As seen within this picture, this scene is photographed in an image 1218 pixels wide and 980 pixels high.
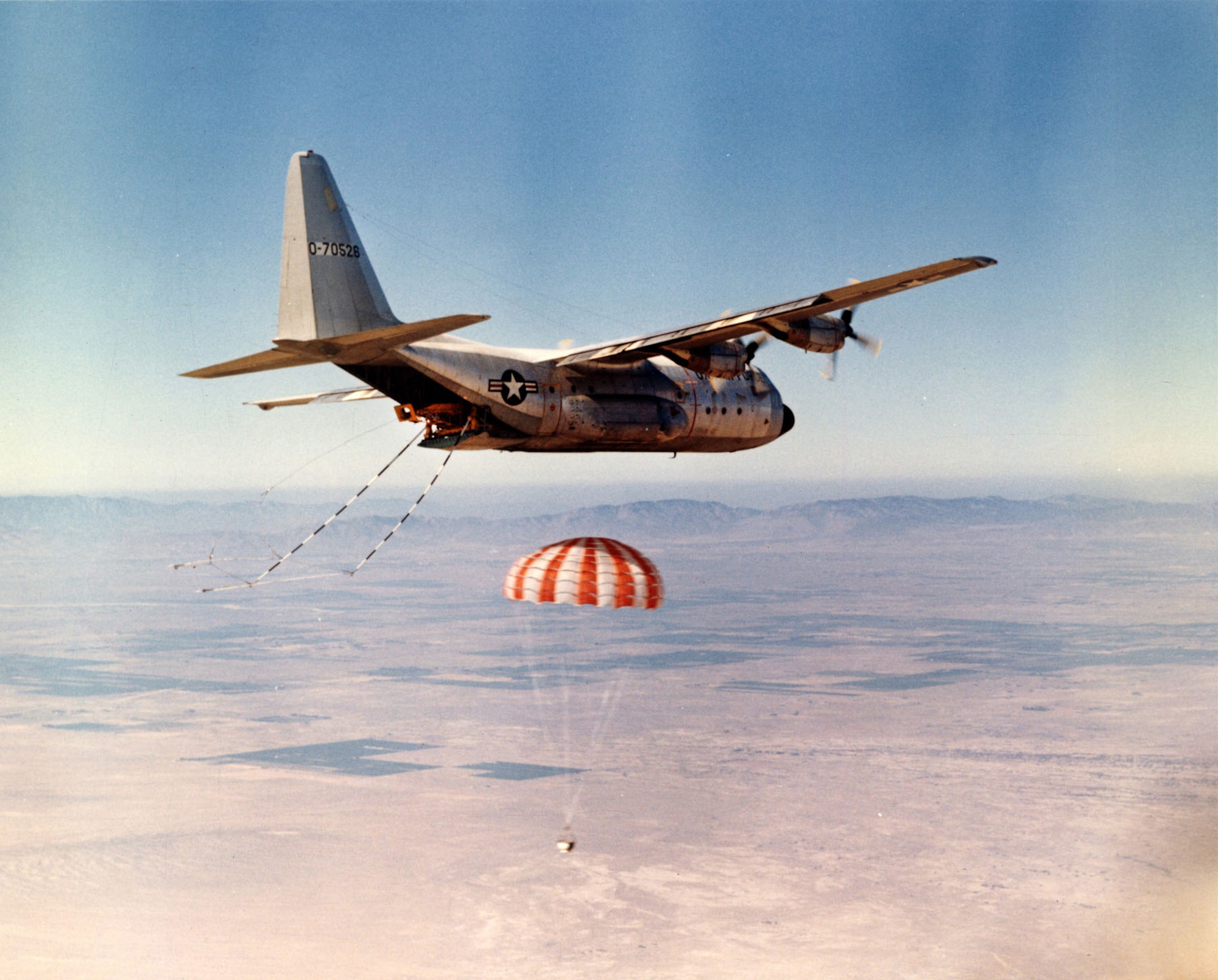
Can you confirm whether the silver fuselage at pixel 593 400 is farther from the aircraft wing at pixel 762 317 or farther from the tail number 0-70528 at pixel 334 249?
the tail number 0-70528 at pixel 334 249

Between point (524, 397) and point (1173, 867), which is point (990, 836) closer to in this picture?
point (1173, 867)

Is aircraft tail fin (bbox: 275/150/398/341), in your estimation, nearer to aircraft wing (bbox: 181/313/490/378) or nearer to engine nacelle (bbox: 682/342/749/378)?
aircraft wing (bbox: 181/313/490/378)

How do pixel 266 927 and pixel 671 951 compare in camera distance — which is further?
pixel 671 951

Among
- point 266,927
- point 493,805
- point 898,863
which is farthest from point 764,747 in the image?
point 266,927

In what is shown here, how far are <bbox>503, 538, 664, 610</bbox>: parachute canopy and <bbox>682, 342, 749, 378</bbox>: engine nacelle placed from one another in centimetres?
632

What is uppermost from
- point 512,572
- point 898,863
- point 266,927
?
point 512,572

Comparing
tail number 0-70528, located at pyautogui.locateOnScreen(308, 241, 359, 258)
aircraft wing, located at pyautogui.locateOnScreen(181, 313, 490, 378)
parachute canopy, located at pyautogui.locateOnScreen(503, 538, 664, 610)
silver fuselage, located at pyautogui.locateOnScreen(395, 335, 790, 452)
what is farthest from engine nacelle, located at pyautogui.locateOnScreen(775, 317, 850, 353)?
tail number 0-70528, located at pyautogui.locateOnScreen(308, 241, 359, 258)

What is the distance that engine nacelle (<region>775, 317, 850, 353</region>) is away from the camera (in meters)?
28.6

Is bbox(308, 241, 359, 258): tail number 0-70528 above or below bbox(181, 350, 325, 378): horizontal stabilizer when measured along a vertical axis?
above

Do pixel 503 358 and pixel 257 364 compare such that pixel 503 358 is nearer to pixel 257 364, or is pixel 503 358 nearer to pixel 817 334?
pixel 257 364

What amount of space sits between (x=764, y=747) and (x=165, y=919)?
3432 inches

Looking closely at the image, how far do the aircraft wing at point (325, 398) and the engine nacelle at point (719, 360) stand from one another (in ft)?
28.6

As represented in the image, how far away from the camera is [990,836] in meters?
130

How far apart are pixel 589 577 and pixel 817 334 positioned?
31.0 ft
